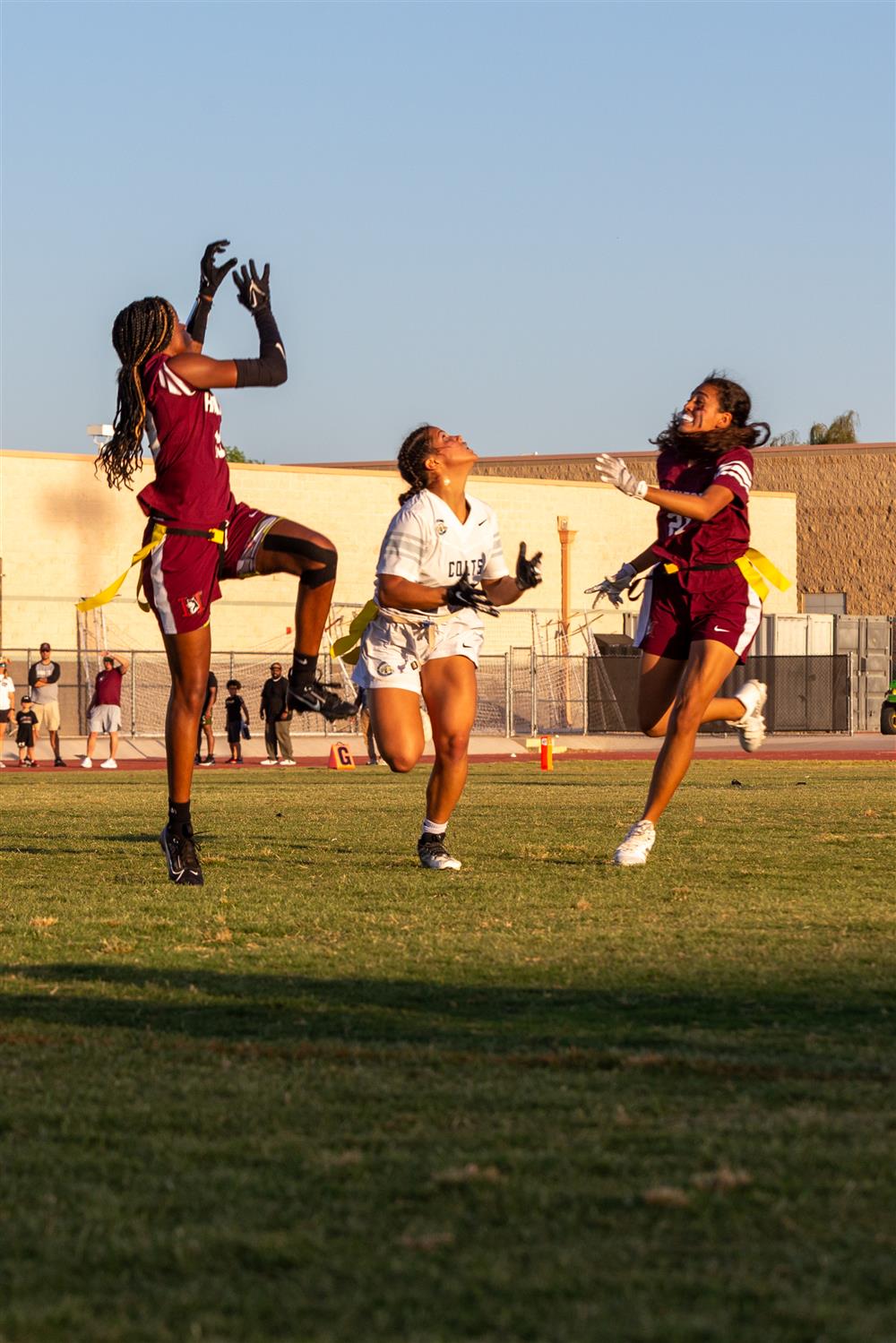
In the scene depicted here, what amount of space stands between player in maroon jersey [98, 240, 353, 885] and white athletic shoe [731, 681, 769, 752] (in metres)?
2.42

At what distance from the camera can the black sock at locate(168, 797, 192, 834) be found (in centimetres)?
787

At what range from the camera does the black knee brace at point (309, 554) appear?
8.03 meters

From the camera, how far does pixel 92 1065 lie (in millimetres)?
3906

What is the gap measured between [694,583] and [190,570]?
2.42m

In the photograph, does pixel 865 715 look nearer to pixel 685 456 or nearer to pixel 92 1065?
pixel 685 456

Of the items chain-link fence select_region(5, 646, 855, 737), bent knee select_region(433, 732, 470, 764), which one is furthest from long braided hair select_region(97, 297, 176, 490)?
chain-link fence select_region(5, 646, 855, 737)

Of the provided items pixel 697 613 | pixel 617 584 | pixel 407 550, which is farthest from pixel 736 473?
pixel 407 550

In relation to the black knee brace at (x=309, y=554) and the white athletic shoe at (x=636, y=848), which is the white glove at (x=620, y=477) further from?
the white athletic shoe at (x=636, y=848)

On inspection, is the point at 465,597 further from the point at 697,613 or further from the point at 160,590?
the point at 160,590

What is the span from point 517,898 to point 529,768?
19828 mm

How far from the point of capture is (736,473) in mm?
8562

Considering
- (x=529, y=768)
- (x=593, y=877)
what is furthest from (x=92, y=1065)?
(x=529, y=768)

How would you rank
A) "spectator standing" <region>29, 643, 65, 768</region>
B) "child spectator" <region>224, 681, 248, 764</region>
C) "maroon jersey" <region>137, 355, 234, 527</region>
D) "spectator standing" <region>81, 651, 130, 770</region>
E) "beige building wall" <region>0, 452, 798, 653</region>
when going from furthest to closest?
"beige building wall" <region>0, 452, 798, 653</region>
"child spectator" <region>224, 681, 248, 764</region>
"spectator standing" <region>29, 643, 65, 768</region>
"spectator standing" <region>81, 651, 130, 770</region>
"maroon jersey" <region>137, 355, 234, 527</region>

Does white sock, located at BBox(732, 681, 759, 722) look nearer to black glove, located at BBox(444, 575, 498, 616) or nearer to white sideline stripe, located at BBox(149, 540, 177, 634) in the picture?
black glove, located at BBox(444, 575, 498, 616)
